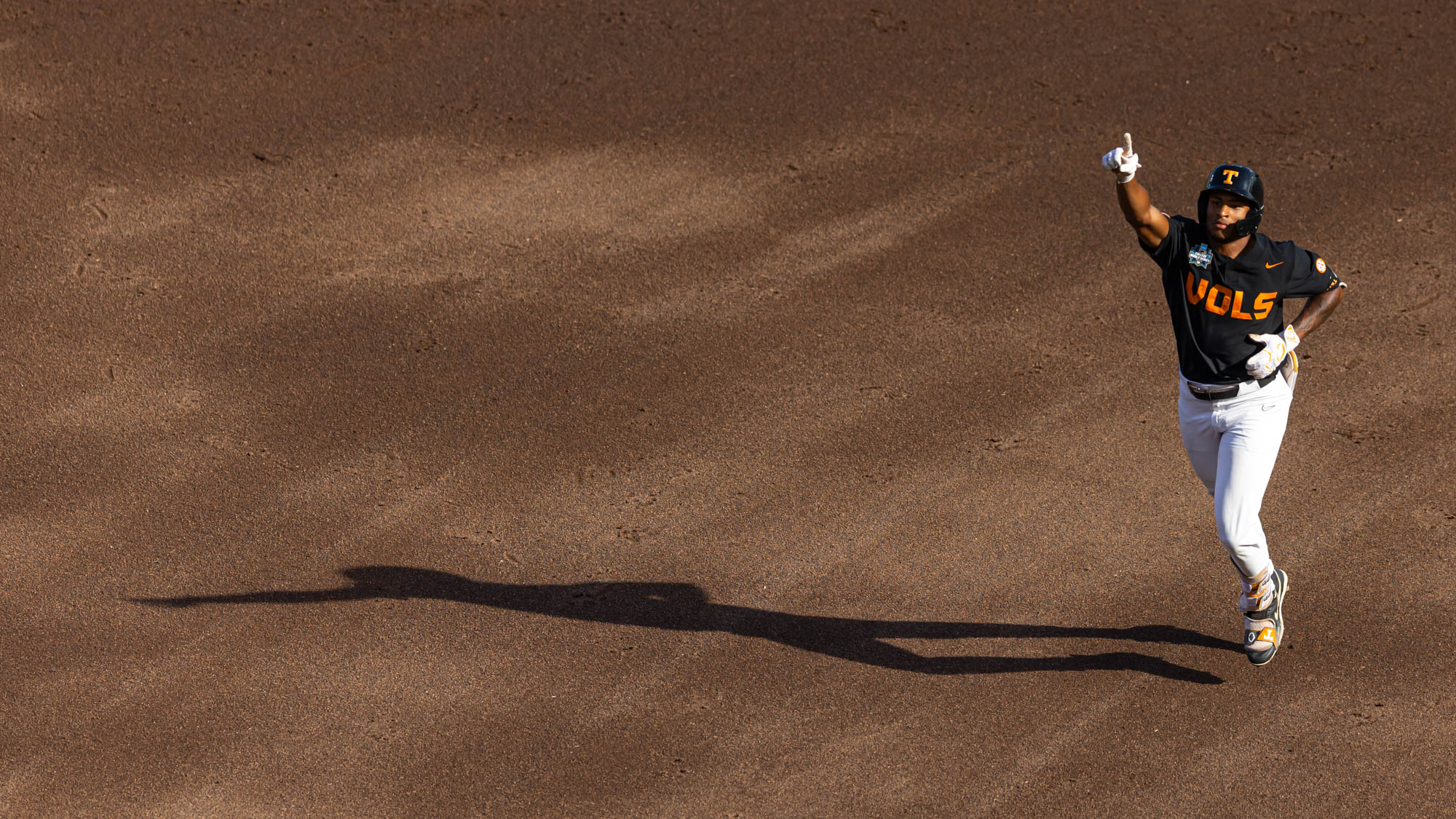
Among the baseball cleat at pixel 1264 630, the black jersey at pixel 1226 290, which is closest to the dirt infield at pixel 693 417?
the baseball cleat at pixel 1264 630

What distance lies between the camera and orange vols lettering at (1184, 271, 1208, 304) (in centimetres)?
621

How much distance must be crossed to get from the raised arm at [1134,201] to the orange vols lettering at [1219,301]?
338mm

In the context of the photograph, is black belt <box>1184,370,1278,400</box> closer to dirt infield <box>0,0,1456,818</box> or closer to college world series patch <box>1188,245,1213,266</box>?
college world series patch <box>1188,245,1213,266</box>

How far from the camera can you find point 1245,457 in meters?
6.25

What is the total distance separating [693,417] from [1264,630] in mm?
3629

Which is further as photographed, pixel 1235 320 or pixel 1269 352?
pixel 1235 320

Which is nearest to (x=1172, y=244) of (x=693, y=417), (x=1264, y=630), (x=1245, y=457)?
(x=1245, y=457)

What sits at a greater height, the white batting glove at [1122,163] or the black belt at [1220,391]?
the white batting glove at [1122,163]

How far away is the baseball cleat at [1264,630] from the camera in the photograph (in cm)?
662

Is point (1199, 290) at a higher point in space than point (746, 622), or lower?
higher

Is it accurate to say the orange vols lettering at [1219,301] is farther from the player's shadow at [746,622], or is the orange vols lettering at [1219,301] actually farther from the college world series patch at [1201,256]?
the player's shadow at [746,622]

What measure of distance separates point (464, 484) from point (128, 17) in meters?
6.88

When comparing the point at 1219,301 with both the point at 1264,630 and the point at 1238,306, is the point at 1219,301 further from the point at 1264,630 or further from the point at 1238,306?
the point at 1264,630

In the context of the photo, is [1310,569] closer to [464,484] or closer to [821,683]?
[821,683]
